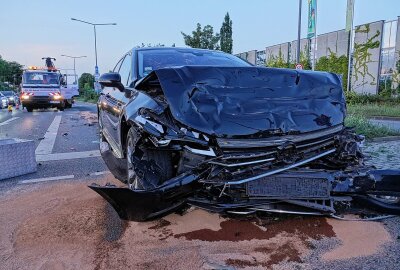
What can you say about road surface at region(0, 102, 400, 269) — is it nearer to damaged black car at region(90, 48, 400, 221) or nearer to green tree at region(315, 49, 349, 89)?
damaged black car at region(90, 48, 400, 221)

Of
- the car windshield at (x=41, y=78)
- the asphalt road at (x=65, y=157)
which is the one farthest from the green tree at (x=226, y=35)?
the asphalt road at (x=65, y=157)

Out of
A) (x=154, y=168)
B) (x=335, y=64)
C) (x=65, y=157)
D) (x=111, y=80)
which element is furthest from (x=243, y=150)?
(x=335, y=64)

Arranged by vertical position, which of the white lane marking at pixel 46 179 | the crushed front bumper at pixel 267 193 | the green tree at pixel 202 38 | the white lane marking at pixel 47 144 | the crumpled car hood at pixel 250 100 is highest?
the green tree at pixel 202 38

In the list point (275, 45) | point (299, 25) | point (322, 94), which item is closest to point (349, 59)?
point (299, 25)

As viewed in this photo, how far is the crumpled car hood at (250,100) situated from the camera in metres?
2.71

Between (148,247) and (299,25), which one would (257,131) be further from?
(299,25)

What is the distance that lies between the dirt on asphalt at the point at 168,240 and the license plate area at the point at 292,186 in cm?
48

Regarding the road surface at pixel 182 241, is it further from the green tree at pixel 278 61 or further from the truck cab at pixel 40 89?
the green tree at pixel 278 61

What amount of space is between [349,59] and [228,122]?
3023cm

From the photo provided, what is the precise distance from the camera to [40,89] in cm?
2192

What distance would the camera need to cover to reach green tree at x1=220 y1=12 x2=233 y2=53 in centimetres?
3731

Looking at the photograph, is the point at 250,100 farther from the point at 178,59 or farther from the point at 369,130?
the point at 369,130

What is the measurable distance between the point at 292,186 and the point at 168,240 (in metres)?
1.13

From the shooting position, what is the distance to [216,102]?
9.24ft
